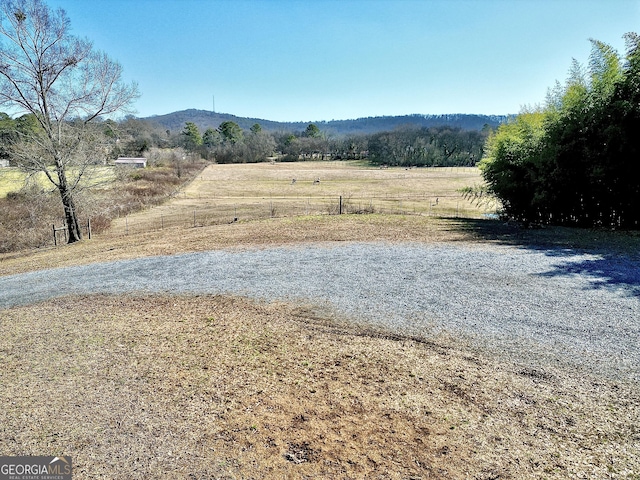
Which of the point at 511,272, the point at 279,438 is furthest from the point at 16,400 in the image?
the point at 511,272

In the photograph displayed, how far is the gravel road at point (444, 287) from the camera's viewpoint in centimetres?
609

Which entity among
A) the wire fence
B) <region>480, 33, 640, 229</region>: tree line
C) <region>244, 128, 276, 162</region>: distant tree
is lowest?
the wire fence

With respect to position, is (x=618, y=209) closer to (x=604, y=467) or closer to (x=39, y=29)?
(x=604, y=467)

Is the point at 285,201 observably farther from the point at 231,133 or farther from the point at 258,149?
the point at 231,133

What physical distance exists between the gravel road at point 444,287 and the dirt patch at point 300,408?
720 mm

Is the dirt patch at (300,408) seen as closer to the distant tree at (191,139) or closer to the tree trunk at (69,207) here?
the tree trunk at (69,207)

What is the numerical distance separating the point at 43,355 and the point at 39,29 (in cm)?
1534

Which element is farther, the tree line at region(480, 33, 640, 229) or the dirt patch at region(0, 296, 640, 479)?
the tree line at region(480, 33, 640, 229)

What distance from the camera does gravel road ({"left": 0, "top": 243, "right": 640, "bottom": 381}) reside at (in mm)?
6090

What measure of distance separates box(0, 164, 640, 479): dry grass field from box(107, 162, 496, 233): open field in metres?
15.3

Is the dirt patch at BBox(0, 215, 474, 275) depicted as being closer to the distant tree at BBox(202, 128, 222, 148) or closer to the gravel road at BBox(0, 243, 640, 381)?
the gravel road at BBox(0, 243, 640, 381)

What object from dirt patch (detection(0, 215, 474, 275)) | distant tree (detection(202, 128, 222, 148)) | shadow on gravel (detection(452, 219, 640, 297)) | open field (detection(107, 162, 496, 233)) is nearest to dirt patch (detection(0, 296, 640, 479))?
shadow on gravel (detection(452, 219, 640, 297))

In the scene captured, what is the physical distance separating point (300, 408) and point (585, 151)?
563 inches

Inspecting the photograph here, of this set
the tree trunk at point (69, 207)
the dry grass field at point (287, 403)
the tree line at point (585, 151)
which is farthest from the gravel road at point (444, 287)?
the tree trunk at point (69, 207)
